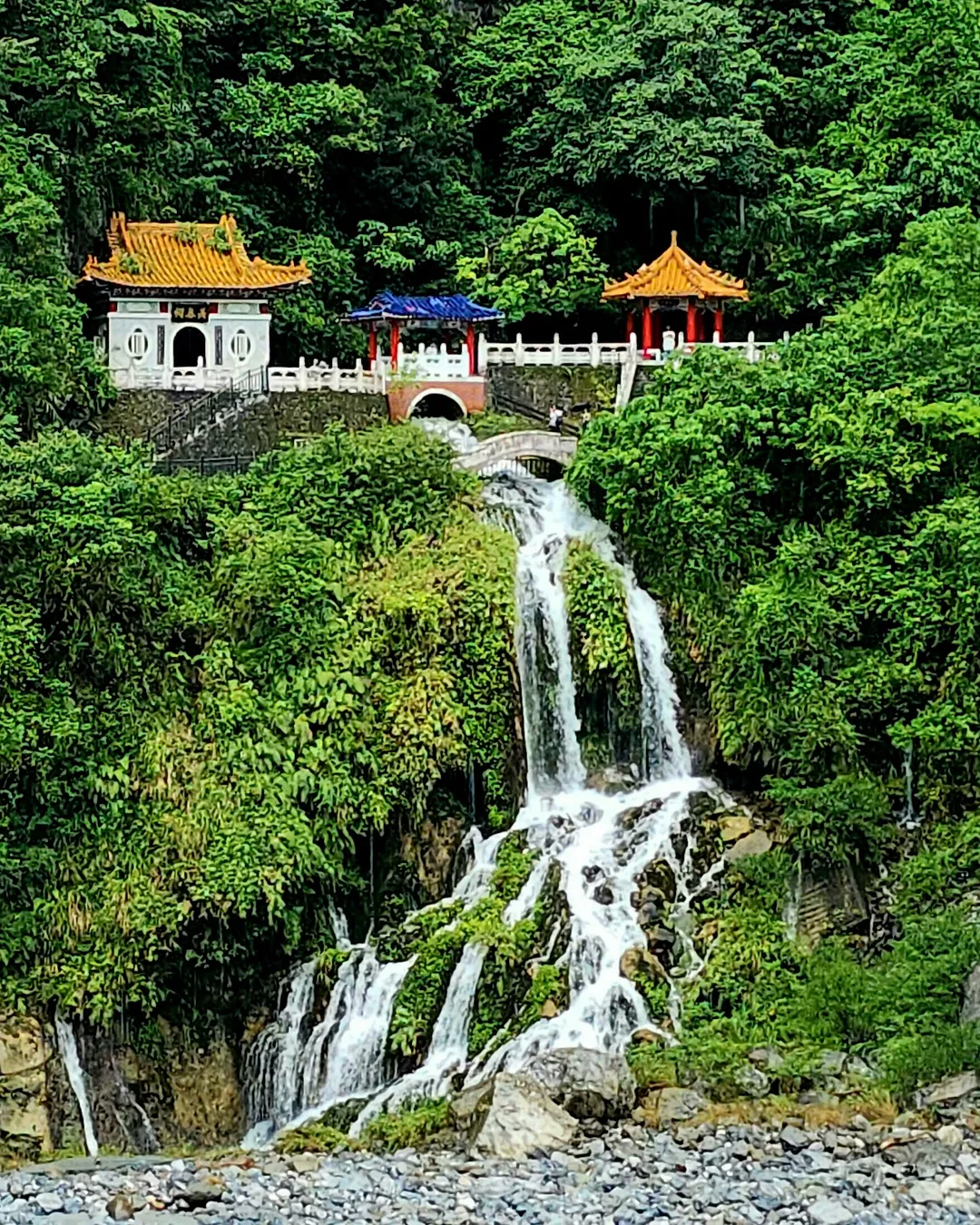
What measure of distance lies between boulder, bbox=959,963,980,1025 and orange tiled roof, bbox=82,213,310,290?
47.8ft

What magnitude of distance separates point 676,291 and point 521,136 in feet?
24.8

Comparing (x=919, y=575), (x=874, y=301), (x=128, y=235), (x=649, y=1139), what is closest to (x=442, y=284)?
(x=128, y=235)

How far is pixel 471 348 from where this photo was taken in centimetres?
2500

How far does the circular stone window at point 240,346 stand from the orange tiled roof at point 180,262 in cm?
79

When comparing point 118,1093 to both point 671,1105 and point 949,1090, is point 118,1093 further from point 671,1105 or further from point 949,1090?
point 949,1090

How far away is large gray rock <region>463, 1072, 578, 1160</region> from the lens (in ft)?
37.8

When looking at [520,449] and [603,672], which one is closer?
[603,672]

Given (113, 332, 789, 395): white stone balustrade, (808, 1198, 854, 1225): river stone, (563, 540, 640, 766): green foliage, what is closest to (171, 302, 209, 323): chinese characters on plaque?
(113, 332, 789, 395): white stone balustrade

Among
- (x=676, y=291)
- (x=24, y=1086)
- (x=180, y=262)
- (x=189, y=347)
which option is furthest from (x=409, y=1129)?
(x=676, y=291)

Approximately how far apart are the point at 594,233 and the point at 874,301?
10161mm

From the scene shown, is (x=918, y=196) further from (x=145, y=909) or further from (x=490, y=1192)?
(x=490, y=1192)

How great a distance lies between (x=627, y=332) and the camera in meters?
27.7

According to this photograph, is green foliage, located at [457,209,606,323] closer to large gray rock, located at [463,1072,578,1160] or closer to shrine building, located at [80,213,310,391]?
shrine building, located at [80,213,310,391]

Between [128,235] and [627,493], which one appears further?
[128,235]
